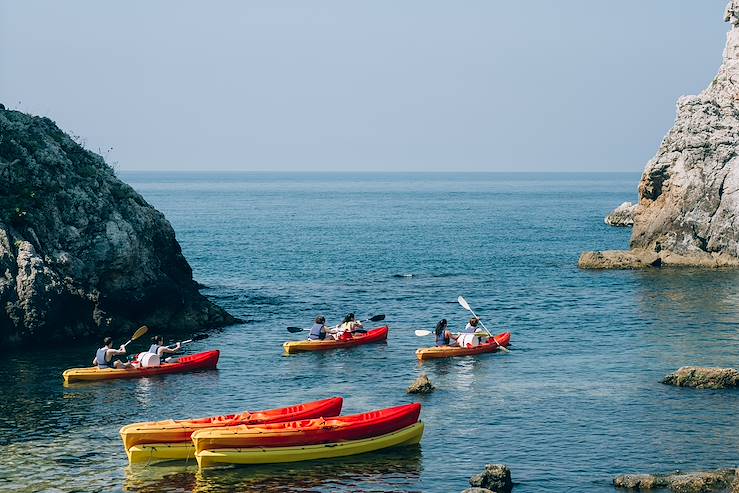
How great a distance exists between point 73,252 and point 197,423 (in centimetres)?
2276

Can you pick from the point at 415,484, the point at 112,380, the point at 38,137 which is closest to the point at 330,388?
the point at 112,380

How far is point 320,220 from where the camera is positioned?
16038cm

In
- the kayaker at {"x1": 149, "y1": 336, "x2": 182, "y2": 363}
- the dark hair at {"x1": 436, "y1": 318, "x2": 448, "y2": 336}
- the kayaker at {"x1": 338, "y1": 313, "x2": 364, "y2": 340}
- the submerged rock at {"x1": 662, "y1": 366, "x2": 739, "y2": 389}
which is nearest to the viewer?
the submerged rock at {"x1": 662, "y1": 366, "x2": 739, "y2": 389}

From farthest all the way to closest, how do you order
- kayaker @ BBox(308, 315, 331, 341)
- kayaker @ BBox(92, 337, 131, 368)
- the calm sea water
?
kayaker @ BBox(308, 315, 331, 341) < kayaker @ BBox(92, 337, 131, 368) < the calm sea water

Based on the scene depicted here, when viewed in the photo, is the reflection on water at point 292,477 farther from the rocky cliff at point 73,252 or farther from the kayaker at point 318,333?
the rocky cliff at point 73,252

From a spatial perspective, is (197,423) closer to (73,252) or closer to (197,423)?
(197,423)

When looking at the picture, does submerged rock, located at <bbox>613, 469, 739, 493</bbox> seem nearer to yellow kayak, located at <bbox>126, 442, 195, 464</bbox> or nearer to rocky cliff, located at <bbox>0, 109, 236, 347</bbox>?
yellow kayak, located at <bbox>126, 442, 195, 464</bbox>

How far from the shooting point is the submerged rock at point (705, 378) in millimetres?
41938

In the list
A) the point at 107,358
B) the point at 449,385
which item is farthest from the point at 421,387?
the point at 107,358

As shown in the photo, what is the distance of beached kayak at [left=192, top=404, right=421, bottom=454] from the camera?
32781 mm

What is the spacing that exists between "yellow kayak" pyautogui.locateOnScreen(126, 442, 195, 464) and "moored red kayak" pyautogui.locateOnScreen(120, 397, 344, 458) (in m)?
0.10

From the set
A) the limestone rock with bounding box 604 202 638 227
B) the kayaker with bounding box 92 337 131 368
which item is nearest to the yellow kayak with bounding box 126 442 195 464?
the kayaker with bounding box 92 337 131 368

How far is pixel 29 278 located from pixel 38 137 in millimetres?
11108

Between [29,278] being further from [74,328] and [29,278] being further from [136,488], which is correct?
[136,488]
